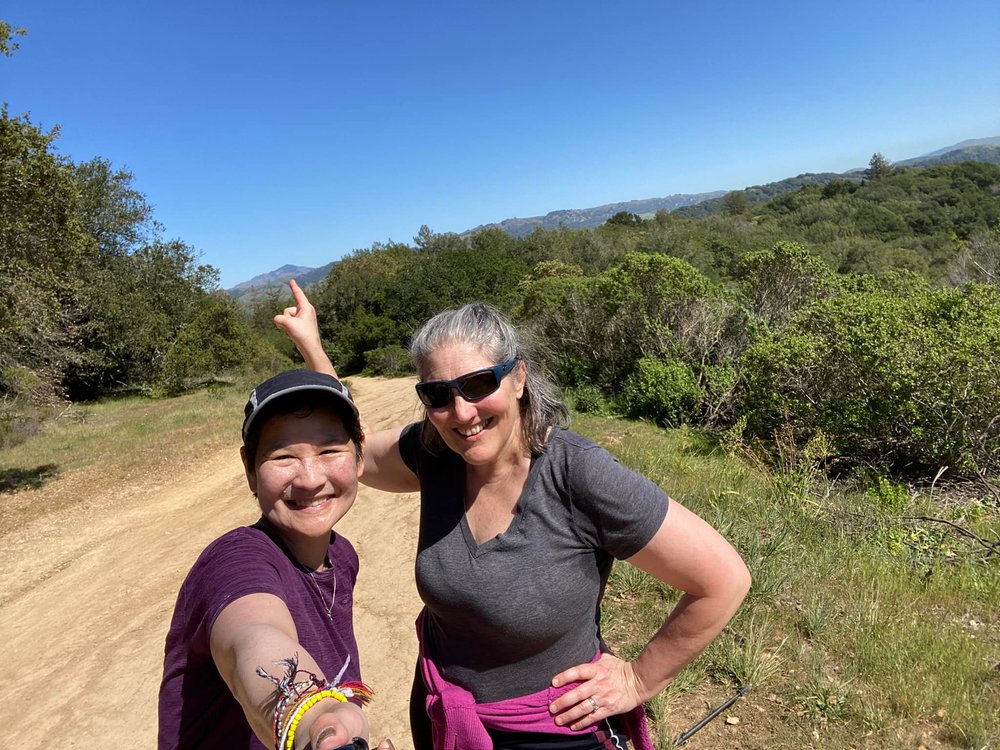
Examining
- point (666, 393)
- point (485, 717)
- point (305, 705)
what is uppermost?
point (305, 705)

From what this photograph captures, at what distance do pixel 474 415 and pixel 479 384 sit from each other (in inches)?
3.4

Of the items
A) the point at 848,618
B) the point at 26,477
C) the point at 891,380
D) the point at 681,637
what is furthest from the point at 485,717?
the point at 26,477

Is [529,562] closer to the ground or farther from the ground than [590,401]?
farther from the ground

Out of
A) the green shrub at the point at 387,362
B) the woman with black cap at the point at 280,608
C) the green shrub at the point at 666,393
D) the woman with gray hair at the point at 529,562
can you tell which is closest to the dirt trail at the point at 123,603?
the woman with gray hair at the point at 529,562

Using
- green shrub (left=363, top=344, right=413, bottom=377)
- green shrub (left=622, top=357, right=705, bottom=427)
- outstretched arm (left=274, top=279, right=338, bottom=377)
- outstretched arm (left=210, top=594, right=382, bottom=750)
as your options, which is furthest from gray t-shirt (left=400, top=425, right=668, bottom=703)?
green shrub (left=363, top=344, right=413, bottom=377)

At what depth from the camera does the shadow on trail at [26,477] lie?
911 cm

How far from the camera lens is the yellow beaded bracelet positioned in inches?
33.1

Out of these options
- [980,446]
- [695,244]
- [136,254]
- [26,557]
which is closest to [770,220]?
[695,244]

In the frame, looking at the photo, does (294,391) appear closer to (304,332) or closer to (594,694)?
(304,332)

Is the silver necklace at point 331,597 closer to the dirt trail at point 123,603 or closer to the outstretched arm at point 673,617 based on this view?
the outstretched arm at point 673,617

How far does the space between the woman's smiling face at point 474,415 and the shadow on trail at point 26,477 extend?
10.5m

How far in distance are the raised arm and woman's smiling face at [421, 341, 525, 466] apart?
308 millimetres

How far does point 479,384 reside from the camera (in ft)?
5.00

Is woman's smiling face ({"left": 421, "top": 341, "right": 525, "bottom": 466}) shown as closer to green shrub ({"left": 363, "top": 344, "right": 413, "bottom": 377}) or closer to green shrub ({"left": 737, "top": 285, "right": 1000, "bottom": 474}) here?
green shrub ({"left": 737, "top": 285, "right": 1000, "bottom": 474})
